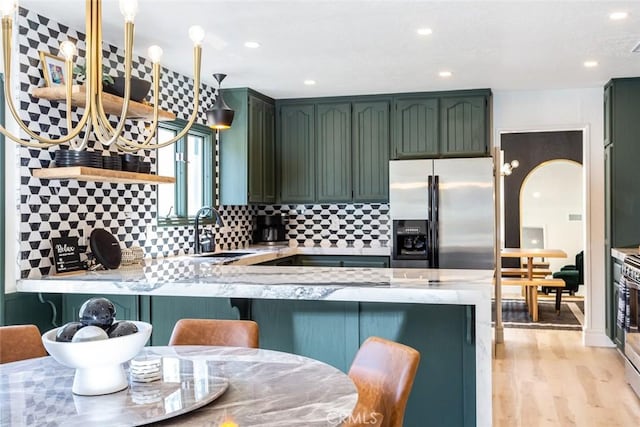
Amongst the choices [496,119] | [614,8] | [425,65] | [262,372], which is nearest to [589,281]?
[496,119]

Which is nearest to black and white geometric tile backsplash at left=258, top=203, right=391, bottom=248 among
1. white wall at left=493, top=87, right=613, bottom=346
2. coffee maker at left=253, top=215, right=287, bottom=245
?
coffee maker at left=253, top=215, right=287, bottom=245

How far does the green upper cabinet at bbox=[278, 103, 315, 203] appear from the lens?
Result: 6.27 metres

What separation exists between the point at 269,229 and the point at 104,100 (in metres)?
3.21

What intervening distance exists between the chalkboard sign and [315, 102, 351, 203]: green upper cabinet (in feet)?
9.80

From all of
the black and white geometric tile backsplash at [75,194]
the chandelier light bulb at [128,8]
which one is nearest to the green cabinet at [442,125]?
the black and white geometric tile backsplash at [75,194]

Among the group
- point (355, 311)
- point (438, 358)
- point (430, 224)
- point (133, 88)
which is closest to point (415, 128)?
point (430, 224)

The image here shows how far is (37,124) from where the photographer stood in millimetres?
3480

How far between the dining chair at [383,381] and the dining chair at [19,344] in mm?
1332

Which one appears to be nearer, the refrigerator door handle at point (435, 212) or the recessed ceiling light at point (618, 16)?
the recessed ceiling light at point (618, 16)

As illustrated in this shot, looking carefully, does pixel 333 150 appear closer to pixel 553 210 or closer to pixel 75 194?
pixel 75 194

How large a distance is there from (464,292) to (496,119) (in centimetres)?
372

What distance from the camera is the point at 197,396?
1.63m

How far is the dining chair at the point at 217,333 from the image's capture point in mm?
2451

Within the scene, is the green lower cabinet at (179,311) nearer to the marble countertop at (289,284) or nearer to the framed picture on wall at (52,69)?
the marble countertop at (289,284)
